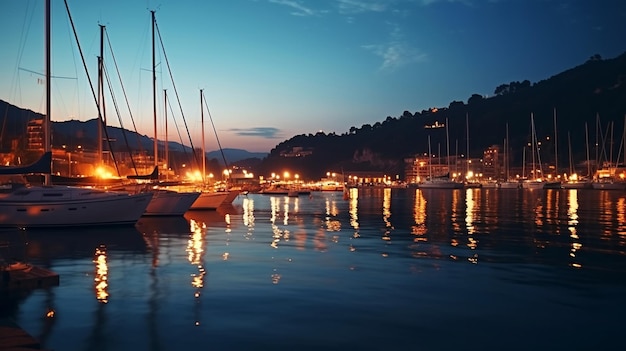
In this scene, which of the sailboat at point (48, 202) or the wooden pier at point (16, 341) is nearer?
the wooden pier at point (16, 341)

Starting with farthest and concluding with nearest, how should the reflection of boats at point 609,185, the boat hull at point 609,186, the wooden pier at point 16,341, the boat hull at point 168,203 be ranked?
the reflection of boats at point 609,185 < the boat hull at point 609,186 < the boat hull at point 168,203 < the wooden pier at point 16,341

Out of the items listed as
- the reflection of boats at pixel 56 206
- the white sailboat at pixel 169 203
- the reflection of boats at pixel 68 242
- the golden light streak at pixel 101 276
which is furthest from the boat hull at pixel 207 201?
the golden light streak at pixel 101 276

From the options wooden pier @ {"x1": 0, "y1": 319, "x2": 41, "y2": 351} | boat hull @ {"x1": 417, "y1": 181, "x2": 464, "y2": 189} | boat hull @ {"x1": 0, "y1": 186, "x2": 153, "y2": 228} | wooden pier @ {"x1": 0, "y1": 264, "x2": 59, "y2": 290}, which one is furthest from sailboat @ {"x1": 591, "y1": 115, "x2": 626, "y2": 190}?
wooden pier @ {"x1": 0, "y1": 319, "x2": 41, "y2": 351}

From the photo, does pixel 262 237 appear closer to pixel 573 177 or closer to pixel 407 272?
pixel 407 272

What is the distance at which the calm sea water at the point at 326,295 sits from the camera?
8.73 m

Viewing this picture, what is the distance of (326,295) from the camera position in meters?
11.8

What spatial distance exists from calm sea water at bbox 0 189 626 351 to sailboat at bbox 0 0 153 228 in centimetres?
310

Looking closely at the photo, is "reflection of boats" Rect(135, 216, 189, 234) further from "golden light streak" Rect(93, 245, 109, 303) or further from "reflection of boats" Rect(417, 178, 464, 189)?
"reflection of boats" Rect(417, 178, 464, 189)

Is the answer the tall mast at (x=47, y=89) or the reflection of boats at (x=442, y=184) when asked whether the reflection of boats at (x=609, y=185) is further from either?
the tall mast at (x=47, y=89)

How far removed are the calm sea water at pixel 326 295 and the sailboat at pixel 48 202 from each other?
122 inches

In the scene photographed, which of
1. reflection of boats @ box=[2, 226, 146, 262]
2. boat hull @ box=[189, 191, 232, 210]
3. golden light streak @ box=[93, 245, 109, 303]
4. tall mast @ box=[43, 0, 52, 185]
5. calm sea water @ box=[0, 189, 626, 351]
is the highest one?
tall mast @ box=[43, 0, 52, 185]

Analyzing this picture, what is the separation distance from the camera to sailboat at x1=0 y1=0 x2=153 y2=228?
81.5 ft

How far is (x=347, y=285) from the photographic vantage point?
12.8 m

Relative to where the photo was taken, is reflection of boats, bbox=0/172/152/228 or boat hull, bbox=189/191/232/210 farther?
boat hull, bbox=189/191/232/210
